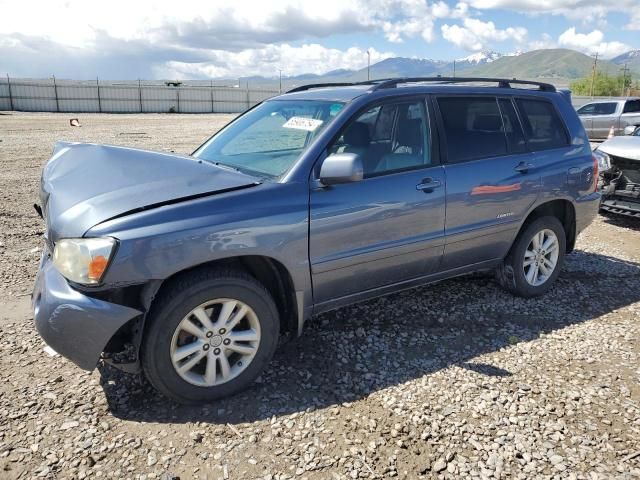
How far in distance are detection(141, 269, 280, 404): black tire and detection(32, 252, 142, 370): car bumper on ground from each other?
0.17m

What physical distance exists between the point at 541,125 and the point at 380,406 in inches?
119

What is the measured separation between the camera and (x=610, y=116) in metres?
17.8

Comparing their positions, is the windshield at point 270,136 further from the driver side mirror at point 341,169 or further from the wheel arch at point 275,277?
the wheel arch at point 275,277

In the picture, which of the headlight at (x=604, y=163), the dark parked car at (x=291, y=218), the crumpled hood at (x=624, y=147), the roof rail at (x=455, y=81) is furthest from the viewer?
the crumpled hood at (x=624, y=147)

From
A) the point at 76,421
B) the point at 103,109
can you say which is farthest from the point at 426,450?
the point at 103,109

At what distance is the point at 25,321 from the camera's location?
156 inches

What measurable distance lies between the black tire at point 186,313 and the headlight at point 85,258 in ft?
1.20

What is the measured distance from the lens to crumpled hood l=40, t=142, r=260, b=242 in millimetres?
2754

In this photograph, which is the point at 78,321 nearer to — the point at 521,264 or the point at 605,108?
the point at 521,264

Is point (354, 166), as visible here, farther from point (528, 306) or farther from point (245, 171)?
point (528, 306)

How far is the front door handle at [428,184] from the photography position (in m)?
3.63

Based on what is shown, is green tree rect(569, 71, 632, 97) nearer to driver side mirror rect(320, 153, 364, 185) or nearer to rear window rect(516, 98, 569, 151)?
rear window rect(516, 98, 569, 151)

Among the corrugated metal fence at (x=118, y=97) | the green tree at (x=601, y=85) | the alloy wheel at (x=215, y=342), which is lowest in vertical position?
the alloy wheel at (x=215, y=342)

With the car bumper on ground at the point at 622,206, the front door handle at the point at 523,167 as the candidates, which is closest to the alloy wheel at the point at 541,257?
the front door handle at the point at 523,167
